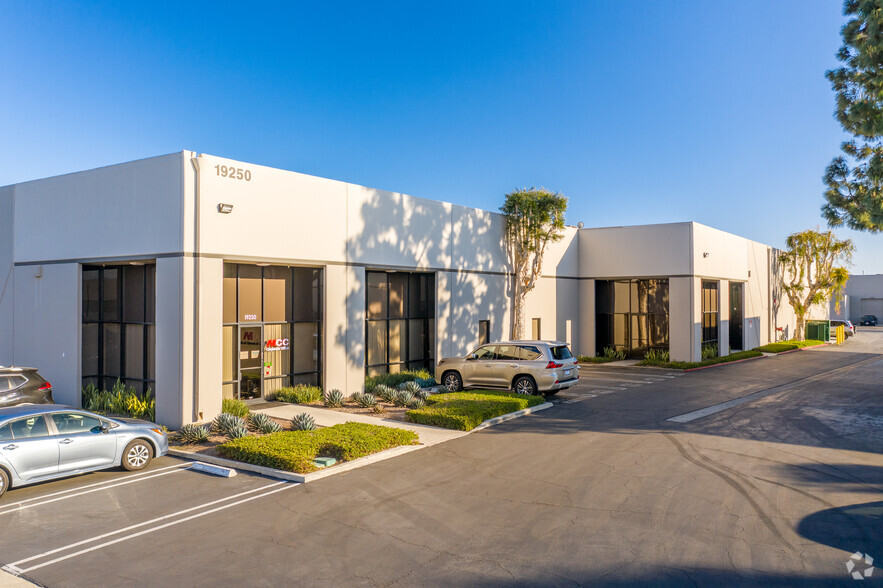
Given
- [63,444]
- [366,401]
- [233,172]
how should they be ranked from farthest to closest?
[366,401] < [233,172] < [63,444]


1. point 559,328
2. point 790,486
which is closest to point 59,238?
point 790,486

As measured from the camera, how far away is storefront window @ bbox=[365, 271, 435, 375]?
68.0 ft

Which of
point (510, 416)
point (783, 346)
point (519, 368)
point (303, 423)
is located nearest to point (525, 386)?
point (519, 368)

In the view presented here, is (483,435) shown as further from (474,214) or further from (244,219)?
(474,214)

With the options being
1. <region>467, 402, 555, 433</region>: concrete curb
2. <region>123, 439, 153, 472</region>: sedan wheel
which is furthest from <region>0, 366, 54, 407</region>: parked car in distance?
<region>467, 402, 555, 433</region>: concrete curb

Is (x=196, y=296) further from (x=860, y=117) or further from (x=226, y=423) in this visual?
(x=860, y=117)

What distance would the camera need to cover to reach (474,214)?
24203 millimetres

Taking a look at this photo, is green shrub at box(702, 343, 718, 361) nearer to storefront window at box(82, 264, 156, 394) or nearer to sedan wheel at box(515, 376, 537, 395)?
sedan wheel at box(515, 376, 537, 395)

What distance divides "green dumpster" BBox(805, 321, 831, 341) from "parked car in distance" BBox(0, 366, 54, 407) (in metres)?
50.3

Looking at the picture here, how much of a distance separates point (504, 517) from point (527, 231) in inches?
736

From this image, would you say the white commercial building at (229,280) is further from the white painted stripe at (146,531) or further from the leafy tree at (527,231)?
the white painted stripe at (146,531)

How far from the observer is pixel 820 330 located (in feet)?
153

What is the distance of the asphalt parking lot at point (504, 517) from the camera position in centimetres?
677

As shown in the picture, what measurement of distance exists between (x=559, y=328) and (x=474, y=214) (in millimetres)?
8631
